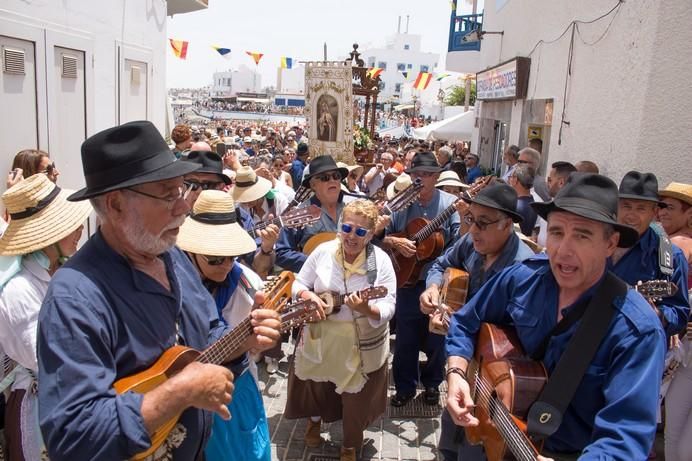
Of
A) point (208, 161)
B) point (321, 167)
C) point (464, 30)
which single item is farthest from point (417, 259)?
point (464, 30)

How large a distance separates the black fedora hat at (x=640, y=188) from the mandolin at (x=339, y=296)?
Answer: 1883mm

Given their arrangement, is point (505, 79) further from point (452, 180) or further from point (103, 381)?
point (103, 381)

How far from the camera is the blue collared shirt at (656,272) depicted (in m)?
3.30

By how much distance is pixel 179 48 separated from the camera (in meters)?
22.7

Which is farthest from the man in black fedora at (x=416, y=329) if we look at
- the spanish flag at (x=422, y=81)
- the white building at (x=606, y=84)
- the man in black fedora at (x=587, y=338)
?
the spanish flag at (x=422, y=81)

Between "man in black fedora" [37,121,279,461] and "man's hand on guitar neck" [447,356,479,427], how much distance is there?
111cm

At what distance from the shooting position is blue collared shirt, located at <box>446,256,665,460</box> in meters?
1.99

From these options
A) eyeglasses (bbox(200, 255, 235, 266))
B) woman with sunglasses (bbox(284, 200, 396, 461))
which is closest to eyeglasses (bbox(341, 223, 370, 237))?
woman with sunglasses (bbox(284, 200, 396, 461))

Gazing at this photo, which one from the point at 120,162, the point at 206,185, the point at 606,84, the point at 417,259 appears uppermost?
the point at 606,84

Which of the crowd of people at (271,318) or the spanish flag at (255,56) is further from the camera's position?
the spanish flag at (255,56)

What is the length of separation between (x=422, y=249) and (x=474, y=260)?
46.4 inches

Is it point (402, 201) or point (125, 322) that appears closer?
point (125, 322)

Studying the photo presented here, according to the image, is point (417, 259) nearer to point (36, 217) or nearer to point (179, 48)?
point (36, 217)

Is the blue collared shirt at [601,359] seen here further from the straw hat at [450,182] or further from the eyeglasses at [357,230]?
the straw hat at [450,182]
